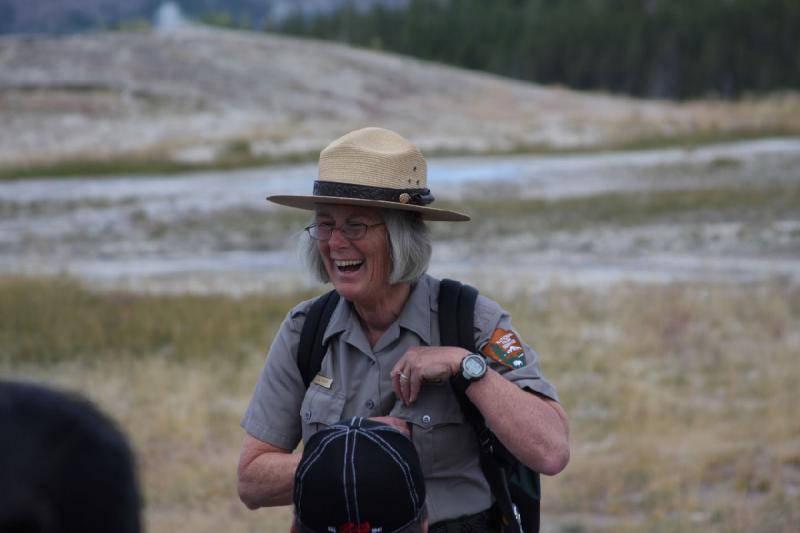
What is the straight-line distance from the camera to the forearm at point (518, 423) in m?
2.62

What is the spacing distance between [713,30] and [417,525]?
8870 centimetres

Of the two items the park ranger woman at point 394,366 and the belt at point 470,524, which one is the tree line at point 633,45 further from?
the belt at point 470,524

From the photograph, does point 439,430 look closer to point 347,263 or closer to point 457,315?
point 457,315

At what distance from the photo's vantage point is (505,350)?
2.75m

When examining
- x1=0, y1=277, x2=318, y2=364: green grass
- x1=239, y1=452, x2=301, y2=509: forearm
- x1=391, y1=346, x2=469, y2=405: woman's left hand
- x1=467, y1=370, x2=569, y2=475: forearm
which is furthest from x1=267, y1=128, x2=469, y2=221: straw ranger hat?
x1=0, y1=277, x2=318, y2=364: green grass

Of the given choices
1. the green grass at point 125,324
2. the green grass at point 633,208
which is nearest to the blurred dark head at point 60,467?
the green grass at point 125,324

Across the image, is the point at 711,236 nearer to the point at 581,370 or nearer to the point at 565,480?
the point at 581,370

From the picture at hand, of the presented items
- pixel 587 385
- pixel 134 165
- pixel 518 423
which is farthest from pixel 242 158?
pixel 518 423

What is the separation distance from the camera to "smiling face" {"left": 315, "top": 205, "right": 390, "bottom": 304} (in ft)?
9.55

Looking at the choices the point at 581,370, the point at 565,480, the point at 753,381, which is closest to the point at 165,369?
the point at 581,370

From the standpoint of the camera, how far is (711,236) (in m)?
17.6

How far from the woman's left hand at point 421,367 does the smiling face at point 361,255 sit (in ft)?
0.89

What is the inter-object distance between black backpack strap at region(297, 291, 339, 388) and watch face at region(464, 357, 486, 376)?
44 cm

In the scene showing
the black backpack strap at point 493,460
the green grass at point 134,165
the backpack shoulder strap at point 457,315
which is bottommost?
the green grass at point 134,165
